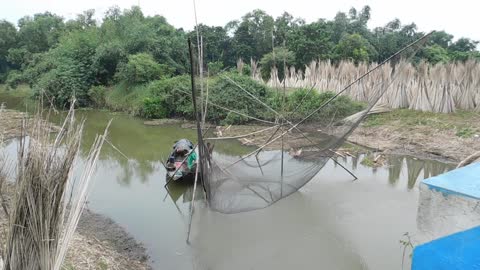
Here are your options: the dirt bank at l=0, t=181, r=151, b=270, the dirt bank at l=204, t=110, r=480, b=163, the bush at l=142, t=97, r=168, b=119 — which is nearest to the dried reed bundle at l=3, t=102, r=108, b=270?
the dirt bank at l=0, t=181, r=151, b=270

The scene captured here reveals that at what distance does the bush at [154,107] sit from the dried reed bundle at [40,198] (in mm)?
10653

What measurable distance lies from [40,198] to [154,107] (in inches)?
426

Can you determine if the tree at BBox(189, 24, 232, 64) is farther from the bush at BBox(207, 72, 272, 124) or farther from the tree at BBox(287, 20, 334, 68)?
the bush at BBox(207, 72, 272, 124)

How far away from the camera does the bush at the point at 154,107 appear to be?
11.9 meters

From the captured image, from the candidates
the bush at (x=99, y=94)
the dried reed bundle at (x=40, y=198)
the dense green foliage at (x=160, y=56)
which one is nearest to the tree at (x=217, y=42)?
the dense green foliage at (x=160, y=56)

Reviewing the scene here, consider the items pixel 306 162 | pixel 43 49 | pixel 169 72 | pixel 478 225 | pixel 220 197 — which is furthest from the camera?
pixel 43 49

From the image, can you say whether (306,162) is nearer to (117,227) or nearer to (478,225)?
(117,227)

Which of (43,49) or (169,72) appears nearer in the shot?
(169,72)

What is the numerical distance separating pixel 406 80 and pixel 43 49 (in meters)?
21.3

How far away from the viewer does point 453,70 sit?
8484 millimetres

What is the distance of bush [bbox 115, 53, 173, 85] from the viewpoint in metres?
13.2

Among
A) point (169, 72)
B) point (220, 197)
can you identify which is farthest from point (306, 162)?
point (169, 72)

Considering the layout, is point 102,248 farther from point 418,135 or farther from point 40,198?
point 418,135

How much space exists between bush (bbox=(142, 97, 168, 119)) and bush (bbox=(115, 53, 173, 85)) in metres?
1.67
